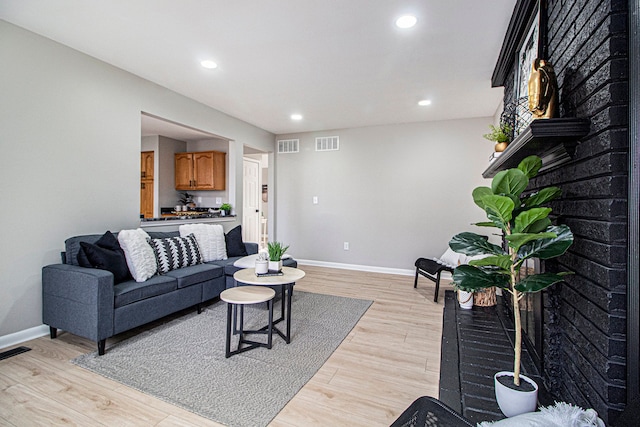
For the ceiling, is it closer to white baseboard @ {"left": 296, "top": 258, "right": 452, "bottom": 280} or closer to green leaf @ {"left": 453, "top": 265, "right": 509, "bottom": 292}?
green leaf @ {"left": 453, "top": 265, "right": 509, "bottom": 292}

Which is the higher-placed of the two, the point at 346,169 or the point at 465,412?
the point at 346,169

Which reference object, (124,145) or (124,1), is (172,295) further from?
(124,1)

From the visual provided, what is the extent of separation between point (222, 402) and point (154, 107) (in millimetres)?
3345

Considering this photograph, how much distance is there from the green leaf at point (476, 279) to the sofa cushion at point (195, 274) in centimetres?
260

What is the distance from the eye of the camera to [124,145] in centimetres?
334

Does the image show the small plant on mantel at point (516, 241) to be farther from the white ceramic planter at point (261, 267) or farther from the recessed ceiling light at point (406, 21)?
the white ceramic planter at point (261, 267)

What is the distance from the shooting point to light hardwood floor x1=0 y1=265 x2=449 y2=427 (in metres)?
1.67

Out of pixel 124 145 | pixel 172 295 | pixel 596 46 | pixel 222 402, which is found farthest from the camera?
pixel 124 145

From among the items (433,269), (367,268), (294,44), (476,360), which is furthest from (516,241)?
(367,268)

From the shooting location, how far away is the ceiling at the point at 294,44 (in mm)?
2225

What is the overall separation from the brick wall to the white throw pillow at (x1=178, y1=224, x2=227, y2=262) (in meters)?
3.37

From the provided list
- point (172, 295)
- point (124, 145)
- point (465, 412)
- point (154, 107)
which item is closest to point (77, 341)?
point (172, 295)

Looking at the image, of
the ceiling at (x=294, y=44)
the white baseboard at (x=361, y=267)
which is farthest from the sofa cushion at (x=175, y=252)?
the white baseboard at (x=361, y=267)

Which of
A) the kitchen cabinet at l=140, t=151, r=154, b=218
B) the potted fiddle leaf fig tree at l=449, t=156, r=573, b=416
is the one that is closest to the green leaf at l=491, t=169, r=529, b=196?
the potted fiddle leaf fig tree at l=449, t=156, r=573, b=416
